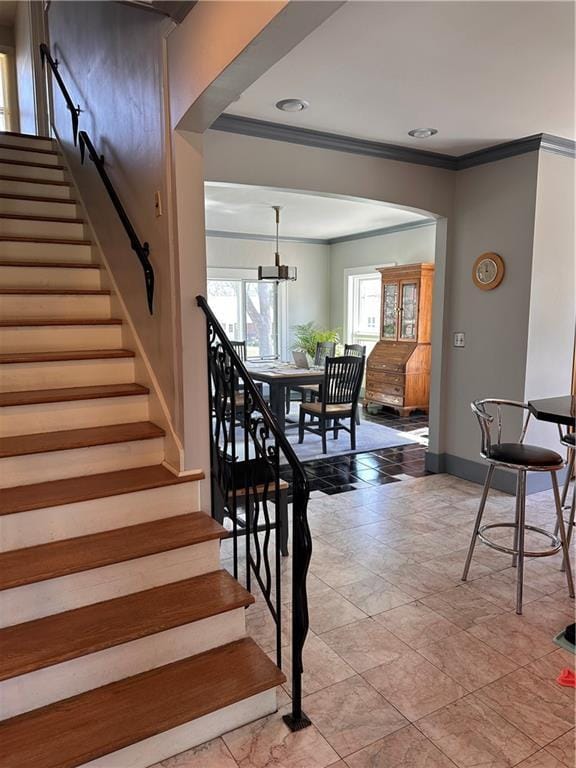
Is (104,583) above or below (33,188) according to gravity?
below

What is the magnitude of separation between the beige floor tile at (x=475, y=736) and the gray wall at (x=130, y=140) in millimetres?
1634

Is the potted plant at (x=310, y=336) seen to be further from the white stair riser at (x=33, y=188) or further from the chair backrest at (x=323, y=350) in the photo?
the white stair riser at (x=33, y=188)

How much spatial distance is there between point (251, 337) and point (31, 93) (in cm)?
440

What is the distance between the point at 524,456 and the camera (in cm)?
253

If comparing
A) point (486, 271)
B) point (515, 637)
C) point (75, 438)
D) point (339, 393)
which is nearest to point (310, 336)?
point (339, 393)

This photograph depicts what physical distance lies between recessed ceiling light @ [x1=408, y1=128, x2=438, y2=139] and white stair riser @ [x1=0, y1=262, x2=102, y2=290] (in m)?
2.32

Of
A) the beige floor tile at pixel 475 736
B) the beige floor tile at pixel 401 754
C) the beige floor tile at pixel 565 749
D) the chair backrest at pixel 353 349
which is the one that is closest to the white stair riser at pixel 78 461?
the beige floor tile at pixel 401 754

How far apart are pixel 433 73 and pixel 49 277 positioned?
2.42 meters

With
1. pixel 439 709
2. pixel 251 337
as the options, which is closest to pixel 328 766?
pixel 439 709

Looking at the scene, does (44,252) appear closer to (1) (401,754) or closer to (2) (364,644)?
(2) (364,644)

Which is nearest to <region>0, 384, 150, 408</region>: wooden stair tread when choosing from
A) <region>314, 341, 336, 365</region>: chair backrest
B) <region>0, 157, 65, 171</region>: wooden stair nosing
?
<region>0, 157, 65, 171</region>: wooden stair nosing

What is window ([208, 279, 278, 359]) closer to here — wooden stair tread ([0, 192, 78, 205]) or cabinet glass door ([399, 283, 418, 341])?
cabinet glass door ([399, 283, 418, 341])

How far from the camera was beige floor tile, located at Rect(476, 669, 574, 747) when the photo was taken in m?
1.79

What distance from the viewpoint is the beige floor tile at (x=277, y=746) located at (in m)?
1.64
